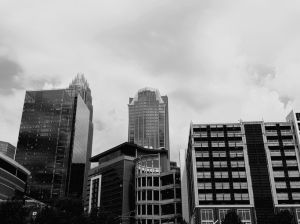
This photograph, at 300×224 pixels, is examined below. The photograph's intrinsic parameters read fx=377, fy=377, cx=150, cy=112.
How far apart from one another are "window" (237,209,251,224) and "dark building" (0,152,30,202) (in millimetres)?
67788

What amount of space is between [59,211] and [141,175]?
83834 millimetres

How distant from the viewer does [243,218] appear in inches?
4594

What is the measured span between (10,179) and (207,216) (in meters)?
66.2

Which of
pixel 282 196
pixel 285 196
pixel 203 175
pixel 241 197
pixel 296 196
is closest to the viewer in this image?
pixel 296 196

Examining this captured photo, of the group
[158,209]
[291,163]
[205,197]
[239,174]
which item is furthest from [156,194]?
[291,163]

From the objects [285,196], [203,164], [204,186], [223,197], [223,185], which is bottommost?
[223,197]

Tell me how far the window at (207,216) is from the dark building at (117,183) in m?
51.4

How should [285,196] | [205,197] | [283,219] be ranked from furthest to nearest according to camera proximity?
[205,197] → [285,196] → [283,219]

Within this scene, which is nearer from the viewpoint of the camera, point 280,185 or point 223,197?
point 223,197

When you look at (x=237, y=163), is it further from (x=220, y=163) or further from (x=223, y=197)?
(x=223, y=197)

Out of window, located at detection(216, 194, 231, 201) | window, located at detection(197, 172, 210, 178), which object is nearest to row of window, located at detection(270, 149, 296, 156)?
window, located at detection(216, 194, 231, 201)

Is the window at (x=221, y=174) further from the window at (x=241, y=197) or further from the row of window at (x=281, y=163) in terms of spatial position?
the row of window at (x=281, y=163)

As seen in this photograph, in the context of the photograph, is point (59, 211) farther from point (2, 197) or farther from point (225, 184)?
point (225, 184)

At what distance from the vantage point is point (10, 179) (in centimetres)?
12688
